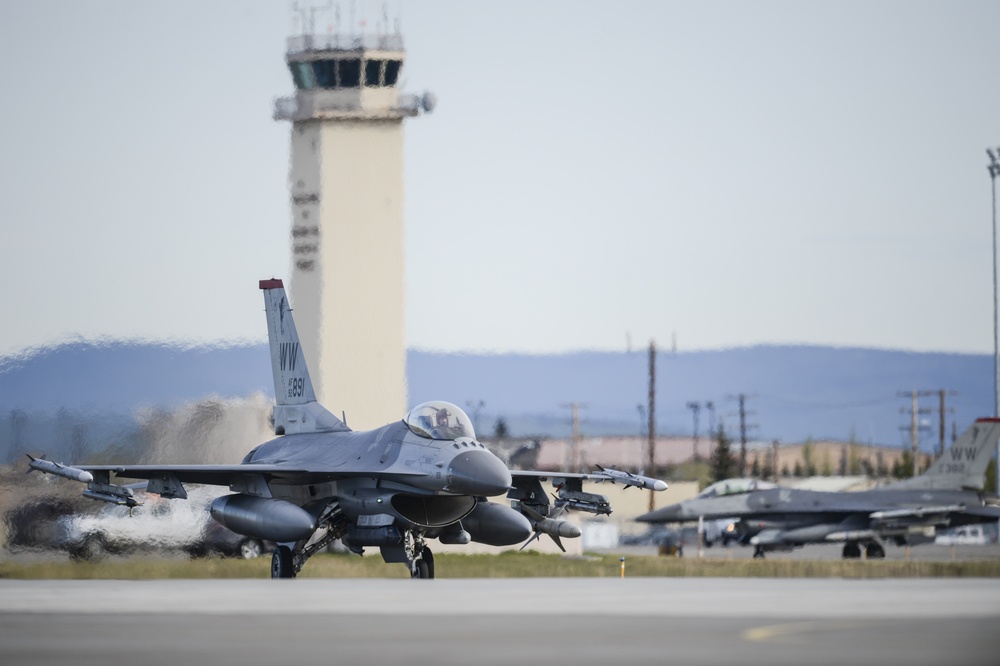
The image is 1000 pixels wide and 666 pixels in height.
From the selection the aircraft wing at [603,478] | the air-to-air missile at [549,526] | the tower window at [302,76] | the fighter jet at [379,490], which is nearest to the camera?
the fighter jet at [379,490]

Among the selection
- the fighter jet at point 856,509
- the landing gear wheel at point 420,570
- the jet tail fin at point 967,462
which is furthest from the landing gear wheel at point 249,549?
the jet tail fin at point 967,462

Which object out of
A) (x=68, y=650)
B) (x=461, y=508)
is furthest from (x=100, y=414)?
(x=68, y=650)

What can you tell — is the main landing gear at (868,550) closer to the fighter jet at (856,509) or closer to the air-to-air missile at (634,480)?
the fighter jet at (856,509)

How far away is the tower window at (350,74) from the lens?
5434cm

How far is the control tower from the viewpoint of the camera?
2037 inches

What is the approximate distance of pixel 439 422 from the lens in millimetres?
24844

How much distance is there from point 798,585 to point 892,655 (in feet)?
31.3

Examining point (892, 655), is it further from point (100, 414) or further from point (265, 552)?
point (265, 552)

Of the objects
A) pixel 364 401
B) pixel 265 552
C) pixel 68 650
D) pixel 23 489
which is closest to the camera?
pixel 68 650

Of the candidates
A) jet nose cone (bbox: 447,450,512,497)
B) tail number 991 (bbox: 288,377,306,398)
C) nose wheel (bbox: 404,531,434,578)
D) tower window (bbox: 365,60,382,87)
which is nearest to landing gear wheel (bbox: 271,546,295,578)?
nose wheel (bbox: 404,531,434,578)

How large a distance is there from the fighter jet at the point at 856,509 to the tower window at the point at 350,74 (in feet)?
63.2

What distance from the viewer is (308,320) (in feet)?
172

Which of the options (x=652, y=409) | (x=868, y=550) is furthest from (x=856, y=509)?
(x=652, y=409)

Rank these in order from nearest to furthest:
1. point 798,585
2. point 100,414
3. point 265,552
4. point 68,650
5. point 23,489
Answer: point 68,650 → point 798,585 → point 23,489 → point 100,414 → point 265,552
